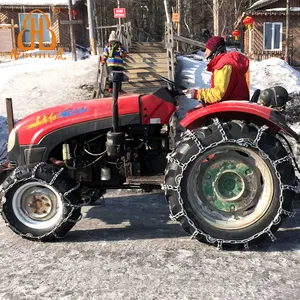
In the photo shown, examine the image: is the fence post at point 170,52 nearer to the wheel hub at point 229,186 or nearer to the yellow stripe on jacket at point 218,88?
the yellow stripe on jacket at point 218,88

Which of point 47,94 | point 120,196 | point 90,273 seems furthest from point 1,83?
point 90,273

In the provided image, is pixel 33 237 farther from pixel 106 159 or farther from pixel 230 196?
pixel 230 196

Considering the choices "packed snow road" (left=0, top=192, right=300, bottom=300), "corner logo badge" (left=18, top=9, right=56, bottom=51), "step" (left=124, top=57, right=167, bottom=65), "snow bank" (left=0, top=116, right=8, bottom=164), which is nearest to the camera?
"packed snow road" (left=0, top=192, right=300, bottom=300)

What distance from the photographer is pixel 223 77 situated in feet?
11.7

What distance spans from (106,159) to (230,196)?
1258mm

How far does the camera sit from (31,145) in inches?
155

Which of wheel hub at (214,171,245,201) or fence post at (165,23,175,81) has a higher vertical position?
fence post at (165,23,175,81)

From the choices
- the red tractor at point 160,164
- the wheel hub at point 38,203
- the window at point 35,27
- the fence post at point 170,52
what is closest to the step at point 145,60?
the fence post at point 170,52

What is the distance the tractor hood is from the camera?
3809mm

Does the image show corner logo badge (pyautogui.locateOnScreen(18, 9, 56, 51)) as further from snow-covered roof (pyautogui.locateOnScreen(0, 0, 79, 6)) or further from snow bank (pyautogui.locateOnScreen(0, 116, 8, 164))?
snow bank (pyautogui.locateOnScreen(0, 116, 8, 164))

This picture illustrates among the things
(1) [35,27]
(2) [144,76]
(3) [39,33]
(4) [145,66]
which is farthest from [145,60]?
(1) [35,27]

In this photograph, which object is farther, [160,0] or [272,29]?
[160,0]

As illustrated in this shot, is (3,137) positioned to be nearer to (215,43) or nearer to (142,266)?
(215,43)

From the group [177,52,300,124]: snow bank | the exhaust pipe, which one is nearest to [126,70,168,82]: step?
[177,52,300,124]: snow bank
